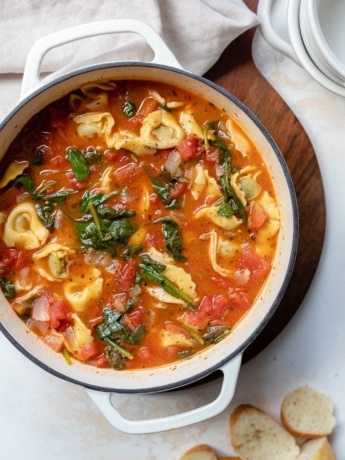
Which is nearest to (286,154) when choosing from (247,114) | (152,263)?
(247,114)

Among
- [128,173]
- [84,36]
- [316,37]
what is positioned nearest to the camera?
[84,36]

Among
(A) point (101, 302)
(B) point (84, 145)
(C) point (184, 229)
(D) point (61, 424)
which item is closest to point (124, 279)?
(A) point (101, 302)

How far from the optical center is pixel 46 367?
153 inches

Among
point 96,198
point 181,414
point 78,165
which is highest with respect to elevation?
point 78,165

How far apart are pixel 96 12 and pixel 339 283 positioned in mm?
2471

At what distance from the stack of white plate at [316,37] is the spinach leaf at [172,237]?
132 centimetres

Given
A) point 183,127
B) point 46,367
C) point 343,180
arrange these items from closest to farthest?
point 46,367 < point 183,127 < point 343,180

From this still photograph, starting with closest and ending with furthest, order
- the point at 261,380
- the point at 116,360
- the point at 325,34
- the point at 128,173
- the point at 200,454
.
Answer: the point at 128,173, the point at 116,360, the point at 325,34, the point at 200,454, the point at 261,380

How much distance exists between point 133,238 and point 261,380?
141 cm

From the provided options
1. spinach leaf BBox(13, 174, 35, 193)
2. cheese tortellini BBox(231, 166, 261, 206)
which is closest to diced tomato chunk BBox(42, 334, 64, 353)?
spinach leaf BBox(13, 174, 35, 193)

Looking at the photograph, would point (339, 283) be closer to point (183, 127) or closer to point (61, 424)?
point (183, 127)

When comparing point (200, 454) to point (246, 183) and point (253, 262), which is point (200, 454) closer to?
point (253, 262)

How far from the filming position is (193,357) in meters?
4.27

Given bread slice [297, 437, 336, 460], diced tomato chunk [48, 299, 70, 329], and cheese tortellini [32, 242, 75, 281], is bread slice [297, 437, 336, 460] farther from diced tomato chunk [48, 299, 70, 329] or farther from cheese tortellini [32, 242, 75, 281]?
cheese tortellini [32, 242, 75, 281]
